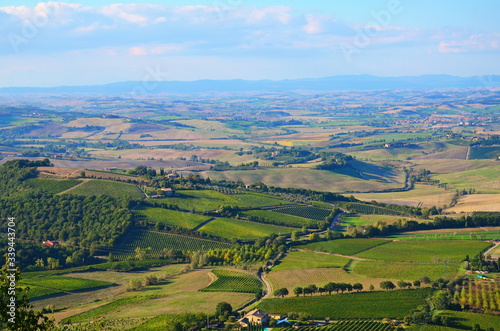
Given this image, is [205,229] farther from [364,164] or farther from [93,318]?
[364,164]

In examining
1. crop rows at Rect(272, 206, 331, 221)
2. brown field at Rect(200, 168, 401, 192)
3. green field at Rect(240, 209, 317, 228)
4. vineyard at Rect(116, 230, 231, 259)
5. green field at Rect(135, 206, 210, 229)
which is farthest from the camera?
brown field at Rect(200, 168, 401, 192)

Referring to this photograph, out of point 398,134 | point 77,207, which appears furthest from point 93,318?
point 398,134

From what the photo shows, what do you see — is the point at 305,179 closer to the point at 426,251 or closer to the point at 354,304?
the point at 426,251

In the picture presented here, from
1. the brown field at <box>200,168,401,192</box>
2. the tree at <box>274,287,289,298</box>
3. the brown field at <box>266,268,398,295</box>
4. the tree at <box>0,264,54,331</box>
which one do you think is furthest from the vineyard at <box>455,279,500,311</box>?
the brown field at <box>200,168,401,192</box>

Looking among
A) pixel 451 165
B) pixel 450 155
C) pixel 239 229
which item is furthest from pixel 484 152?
pixel 239 229

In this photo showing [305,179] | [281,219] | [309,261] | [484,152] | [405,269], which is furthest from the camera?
[484,152]

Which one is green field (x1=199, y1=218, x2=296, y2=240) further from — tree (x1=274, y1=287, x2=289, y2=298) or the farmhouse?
the farmhouse

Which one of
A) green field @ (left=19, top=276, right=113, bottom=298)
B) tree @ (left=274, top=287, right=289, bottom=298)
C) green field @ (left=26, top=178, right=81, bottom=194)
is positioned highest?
green field @ (left=26, top=178, right=81, bottom=194)
